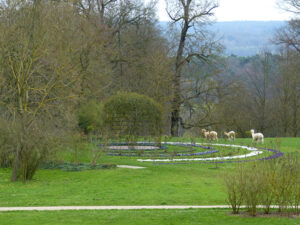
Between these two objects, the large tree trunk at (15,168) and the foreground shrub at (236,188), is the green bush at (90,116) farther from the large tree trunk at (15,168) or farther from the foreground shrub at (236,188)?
the foreground shrub at (236,188)

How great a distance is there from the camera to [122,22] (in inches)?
1473

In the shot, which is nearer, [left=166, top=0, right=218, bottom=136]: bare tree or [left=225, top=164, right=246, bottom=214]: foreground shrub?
[left=225, top=164, right=246, bottom=214]: foreground shrub

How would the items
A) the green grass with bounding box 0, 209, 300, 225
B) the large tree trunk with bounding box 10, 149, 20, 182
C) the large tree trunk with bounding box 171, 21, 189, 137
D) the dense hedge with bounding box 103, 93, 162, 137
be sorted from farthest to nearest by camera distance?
the large tree trunk with bounding box 171, 21, 189, 137
the dense hedge with bounding box 103, 93, 162, 137
the large tree trunk with bounding box 10, 149, 20, 182
the green grass with bounding box 0, 209, 300, 225

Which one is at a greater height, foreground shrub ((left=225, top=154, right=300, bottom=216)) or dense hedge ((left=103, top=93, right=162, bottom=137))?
dense hedge ((left=103, top=93, right=162, bottom=137))

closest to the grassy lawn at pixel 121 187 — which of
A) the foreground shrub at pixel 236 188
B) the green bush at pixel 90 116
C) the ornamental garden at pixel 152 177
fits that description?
the ornamental garden at pixel 152 177

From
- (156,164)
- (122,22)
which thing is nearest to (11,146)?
(156,164)

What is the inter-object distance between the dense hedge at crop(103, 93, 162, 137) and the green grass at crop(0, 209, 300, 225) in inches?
590

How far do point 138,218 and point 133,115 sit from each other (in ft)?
53.7

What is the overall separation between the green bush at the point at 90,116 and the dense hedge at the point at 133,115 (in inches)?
150

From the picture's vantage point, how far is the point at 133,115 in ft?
83.3

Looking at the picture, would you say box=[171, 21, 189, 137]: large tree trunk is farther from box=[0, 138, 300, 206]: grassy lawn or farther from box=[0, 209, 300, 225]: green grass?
box=[0, 209, 300, 225]: green grass

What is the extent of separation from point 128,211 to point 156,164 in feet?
31.2

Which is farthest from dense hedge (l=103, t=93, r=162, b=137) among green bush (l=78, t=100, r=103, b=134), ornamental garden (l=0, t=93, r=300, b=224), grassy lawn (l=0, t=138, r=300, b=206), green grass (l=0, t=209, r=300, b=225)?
green grass (l=0, t=209, r=300, b=225)

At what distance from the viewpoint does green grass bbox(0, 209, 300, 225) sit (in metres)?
8.75
